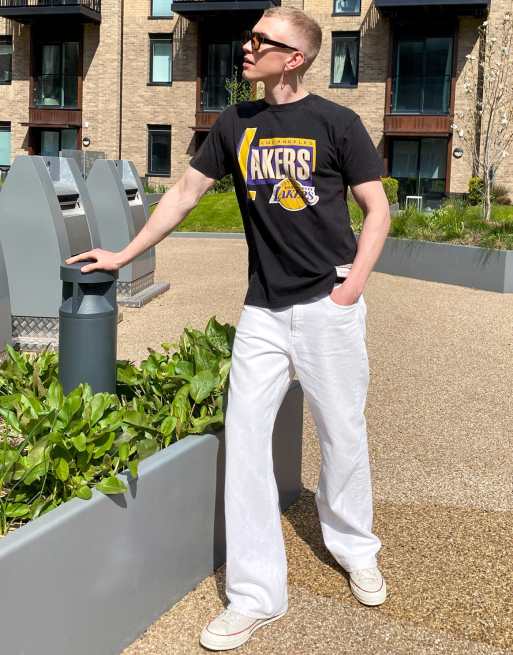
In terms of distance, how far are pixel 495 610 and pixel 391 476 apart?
58.7 inches

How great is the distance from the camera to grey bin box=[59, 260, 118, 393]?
3.43 m

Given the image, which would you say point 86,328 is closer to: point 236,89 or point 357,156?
point 357,156

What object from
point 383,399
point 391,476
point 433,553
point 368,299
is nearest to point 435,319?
point 368,299

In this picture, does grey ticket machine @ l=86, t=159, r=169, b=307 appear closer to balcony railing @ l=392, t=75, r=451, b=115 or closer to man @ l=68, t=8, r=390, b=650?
man @ l=68, t=8, r=390, b=650

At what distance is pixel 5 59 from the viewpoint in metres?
35.4

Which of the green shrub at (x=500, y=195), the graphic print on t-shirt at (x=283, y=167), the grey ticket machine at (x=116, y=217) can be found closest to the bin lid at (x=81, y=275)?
the graphic print on t-shirt at (x=283, y=167)

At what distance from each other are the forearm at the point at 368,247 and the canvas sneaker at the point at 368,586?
3.45ft

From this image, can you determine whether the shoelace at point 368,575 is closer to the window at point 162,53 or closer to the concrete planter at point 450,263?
the concrete planter at point 450,263

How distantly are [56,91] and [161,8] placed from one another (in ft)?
16.3

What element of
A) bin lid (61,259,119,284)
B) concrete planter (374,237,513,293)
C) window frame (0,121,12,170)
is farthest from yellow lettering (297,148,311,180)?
window frame (0,121,12,170)

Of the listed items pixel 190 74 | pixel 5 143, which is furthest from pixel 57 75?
pixel 190 74

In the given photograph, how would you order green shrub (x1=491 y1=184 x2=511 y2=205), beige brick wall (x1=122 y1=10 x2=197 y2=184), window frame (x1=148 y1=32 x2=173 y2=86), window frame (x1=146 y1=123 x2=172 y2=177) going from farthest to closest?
window frame (x1=146 y1=123 x2=172 y2=177)
window frame (x1=148 y1=32 x2=173 y2=86)
beige brick wall (x1=122 y1=10 x2=197 y2=184)
green shrub (x1=491 y1=184 x2=511 y2=205)

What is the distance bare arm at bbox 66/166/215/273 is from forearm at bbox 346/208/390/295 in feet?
1.96

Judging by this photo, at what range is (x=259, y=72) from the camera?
3.14m
